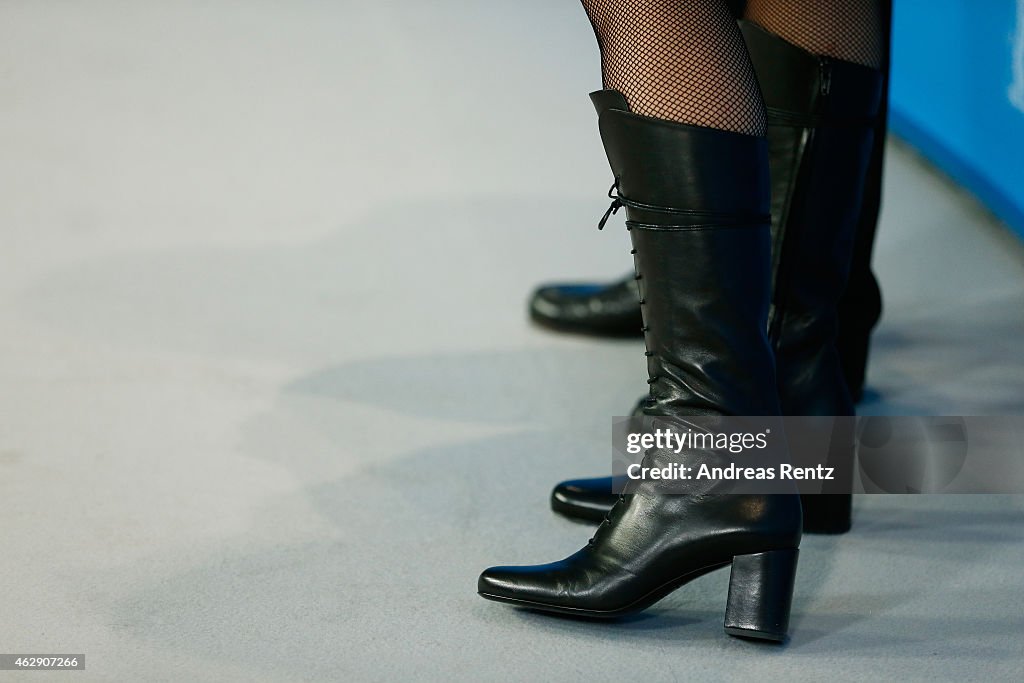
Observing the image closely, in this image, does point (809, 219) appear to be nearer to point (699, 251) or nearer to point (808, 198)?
point (808, 198)

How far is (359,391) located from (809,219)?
620 millimetres

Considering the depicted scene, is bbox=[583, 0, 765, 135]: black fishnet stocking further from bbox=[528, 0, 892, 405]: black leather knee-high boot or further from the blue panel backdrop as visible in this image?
the blue panel backdrop

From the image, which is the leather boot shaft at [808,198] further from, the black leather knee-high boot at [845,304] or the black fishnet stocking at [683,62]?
the black fishnet stocking at [683,62]

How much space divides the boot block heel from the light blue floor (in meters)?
0.03

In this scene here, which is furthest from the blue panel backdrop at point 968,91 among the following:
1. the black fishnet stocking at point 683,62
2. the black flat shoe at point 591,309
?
the black fishnet stocking at point 683,62

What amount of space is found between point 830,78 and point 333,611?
67cm

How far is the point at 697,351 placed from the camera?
0.93m

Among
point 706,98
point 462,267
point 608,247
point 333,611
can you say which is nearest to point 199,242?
point 462,267

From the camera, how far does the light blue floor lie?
967mm

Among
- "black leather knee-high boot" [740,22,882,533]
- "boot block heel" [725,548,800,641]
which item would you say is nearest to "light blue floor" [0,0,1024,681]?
"boot block heel" [725,548,800,641]

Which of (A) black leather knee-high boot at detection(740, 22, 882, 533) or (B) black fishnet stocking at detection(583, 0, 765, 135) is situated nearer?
(B) black fishnet stocking at detection(583, 0, 765, 135)

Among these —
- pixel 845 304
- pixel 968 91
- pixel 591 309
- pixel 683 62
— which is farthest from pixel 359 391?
pixel 968 91

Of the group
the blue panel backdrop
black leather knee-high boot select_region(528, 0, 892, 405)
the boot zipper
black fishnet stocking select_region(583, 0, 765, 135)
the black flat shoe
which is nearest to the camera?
black fishnet stocking select_region(583, 0, 765, 135)

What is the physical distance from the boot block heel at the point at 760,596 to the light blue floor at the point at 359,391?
0.03 metres
